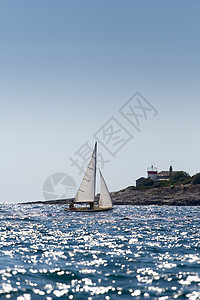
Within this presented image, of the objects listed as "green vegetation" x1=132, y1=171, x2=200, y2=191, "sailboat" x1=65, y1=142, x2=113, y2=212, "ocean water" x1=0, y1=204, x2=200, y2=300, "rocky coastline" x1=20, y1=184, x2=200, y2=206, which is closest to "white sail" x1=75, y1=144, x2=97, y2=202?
"sailboat" x1=65, y1=142, x2=113, y2=212

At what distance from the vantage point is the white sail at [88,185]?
85000 mm

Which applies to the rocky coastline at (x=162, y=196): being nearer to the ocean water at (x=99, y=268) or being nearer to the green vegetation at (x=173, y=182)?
the green vegetation at (x=173, y=182)

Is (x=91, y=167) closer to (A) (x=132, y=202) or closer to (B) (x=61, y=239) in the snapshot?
(B) (x=61, y=239)

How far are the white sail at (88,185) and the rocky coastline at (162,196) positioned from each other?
6899cm

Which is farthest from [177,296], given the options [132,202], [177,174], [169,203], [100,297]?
[177,174]

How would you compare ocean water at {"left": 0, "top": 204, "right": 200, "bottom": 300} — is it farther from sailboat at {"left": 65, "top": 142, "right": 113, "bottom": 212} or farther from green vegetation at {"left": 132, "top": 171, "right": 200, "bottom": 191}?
green vegetation at {"left": 132, "top": 171, "right": 200, "bottom": 191}

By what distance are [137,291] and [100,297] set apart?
2005 mm

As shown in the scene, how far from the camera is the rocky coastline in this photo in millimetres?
147500

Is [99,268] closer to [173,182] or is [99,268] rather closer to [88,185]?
[88,185]

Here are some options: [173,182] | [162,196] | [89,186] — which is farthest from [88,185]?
[173,182]

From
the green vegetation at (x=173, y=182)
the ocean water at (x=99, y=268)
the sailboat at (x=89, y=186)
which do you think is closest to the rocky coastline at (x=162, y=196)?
the green vegetation at (x=173, y=182)

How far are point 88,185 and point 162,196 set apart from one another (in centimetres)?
7901

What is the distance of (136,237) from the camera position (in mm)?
39062

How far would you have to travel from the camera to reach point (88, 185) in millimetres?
85562
